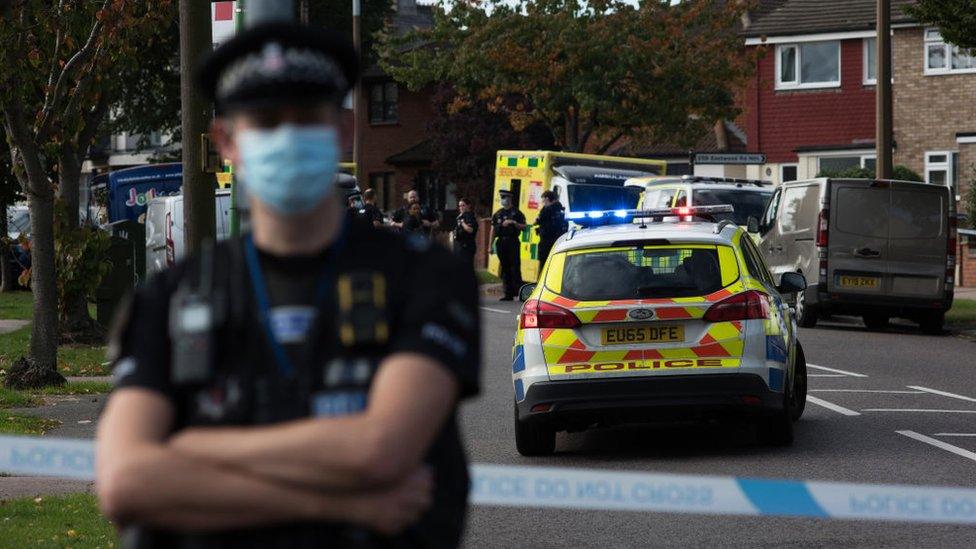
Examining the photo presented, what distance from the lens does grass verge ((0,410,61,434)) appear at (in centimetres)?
1238

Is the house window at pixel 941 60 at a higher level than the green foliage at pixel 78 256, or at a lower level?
higher

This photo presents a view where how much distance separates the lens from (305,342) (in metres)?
2.74

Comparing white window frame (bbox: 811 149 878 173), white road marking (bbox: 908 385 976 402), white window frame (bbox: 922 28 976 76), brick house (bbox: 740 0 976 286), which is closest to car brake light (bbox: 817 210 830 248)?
white road marking (bbox: 908 385 976 402)

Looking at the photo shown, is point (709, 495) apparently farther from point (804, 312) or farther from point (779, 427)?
point (804, 312)

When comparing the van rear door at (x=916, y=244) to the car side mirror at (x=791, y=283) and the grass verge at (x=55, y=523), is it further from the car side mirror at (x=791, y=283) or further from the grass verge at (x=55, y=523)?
the grass verge at (x=55, y=523)

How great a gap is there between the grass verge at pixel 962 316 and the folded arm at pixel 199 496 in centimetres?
2267

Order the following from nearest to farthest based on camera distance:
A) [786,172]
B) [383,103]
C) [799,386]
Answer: [799,386] < [786,172] < [383,103]

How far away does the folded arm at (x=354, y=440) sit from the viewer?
261cm

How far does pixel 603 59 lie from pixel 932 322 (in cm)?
2303

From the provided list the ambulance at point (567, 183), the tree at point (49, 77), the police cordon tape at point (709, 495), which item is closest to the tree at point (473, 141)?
the ambulance at point (567, 183)

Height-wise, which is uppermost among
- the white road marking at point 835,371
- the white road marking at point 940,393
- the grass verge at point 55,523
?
the grass verge at point 55,523

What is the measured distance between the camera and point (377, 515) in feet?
8.78

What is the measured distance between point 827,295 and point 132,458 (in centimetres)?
2162

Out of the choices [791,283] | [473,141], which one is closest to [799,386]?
Result: [791,283]
